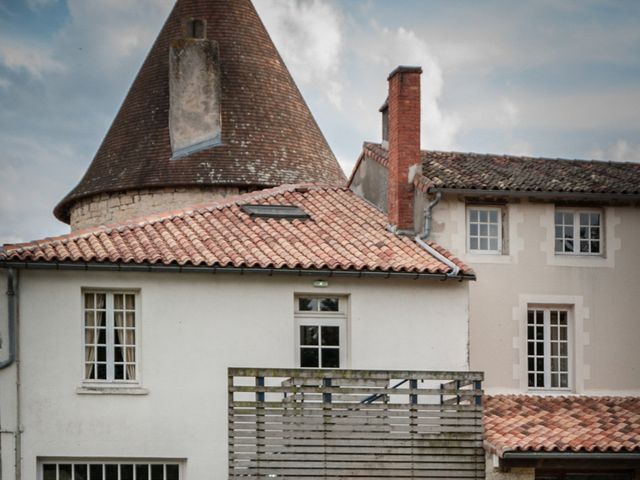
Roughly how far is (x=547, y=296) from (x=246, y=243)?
20.8 feet

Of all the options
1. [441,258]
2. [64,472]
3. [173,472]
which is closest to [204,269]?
[173,472]

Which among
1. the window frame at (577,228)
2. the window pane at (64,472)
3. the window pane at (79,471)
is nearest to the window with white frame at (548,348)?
the window frame at (577,228)

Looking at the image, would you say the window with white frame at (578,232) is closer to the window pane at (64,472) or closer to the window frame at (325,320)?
the window frame at (325,320)

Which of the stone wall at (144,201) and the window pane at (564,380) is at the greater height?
the stone wall at (144,201)

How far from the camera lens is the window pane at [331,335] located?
69.0ft

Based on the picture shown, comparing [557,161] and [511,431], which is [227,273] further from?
[557,161]

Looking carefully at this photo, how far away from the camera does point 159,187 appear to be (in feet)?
95.7

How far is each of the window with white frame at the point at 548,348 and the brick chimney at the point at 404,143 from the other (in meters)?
3.24

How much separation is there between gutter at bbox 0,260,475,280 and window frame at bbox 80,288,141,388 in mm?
518

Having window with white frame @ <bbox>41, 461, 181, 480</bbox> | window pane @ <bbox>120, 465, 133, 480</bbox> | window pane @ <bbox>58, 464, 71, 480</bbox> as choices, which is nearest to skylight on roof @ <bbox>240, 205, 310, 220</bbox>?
window with white frame @ <bbox>41, 461, 181, 480</bbox>

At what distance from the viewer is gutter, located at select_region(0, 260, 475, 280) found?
19.6 m

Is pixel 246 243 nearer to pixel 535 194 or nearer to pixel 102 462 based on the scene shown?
pixel 102 462

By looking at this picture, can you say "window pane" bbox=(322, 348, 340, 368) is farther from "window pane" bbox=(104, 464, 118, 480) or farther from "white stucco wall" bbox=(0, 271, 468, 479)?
"window pane" bbox=(104, 464, 118, 480)

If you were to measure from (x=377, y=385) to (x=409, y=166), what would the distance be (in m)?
6.15
